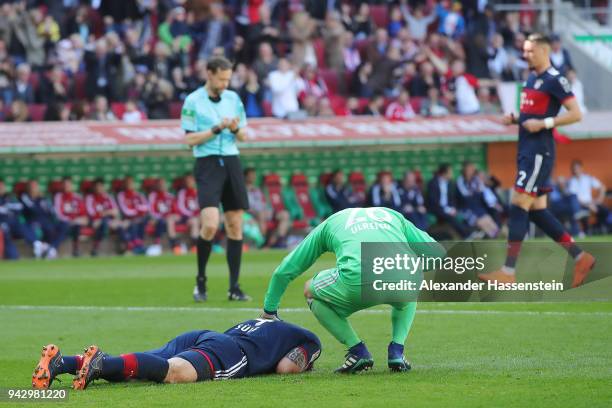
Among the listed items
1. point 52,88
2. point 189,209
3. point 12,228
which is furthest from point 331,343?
point 52,88

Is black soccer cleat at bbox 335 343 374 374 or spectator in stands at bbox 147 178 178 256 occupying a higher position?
black soccer cleat at bbox 335 343 374 374

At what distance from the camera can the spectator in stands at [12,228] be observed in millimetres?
21125

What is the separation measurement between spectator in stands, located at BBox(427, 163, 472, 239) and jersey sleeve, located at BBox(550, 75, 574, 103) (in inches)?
458

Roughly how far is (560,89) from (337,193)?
11.7 m

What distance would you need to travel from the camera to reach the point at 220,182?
12.5m

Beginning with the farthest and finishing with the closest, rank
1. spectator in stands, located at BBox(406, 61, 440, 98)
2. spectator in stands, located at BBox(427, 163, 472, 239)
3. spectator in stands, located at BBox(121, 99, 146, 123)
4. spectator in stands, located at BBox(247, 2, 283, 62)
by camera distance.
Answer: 1. spectator in stands, located at BBox(406, 61, 440, 98)
2. spectator in stands, located at BBox(247, 2, 283, 62)
3. spectator in stands, located at BBox(427, 163, 472, 239)
4. spectator in stands, located at BBox(121, 99, 146, 123)

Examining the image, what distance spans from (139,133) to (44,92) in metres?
1.95

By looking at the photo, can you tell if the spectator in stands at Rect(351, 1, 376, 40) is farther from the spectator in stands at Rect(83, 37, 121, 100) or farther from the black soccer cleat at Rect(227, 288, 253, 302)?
the black soccer cleat at Rect(227, 288, 253, 302)

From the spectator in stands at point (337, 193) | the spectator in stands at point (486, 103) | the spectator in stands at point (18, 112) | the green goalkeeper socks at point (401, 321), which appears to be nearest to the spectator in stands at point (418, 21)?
the spectator in stands at point (486, 103)

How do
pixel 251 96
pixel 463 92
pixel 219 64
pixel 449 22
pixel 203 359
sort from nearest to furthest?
pixel 203 359 → pixel 219 64 → pixel 251 96 → pixel 463 92 → pixel 449 22

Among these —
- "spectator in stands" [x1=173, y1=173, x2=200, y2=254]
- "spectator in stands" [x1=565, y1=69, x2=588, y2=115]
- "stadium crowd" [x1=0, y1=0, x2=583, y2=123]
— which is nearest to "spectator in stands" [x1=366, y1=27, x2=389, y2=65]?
"stadium crowd" [x1=0, y1=0, x2=583, y2=123]

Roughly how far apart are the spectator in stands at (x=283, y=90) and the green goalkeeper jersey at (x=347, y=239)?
53.8 ft

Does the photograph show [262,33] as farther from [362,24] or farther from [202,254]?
[202,254]

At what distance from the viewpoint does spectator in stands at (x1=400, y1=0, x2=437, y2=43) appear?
91.2 feet
